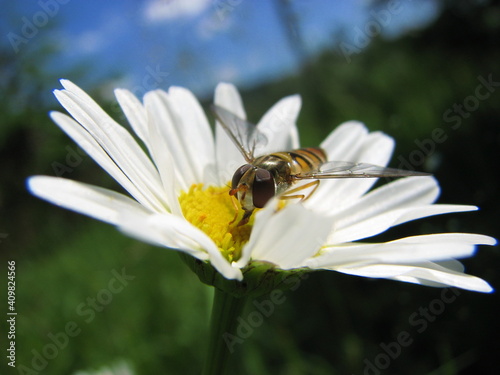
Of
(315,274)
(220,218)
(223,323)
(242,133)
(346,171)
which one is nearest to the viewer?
(223,323)

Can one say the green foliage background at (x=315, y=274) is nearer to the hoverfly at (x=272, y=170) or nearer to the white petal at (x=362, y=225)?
the white petal at (x=362, y=225)

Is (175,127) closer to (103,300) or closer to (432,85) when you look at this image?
(103,300)

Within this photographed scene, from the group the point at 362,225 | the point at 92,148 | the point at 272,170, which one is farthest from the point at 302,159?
the point at 92,148

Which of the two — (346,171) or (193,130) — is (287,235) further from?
(193,130)

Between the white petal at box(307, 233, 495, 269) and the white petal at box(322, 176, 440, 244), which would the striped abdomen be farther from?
the white petal at box(307, 233, 495, 269)

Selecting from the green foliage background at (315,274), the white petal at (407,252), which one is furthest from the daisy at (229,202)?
the green foliage background at (315,274)

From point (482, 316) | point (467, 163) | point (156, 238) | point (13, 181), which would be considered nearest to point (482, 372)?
point (482, 316)
